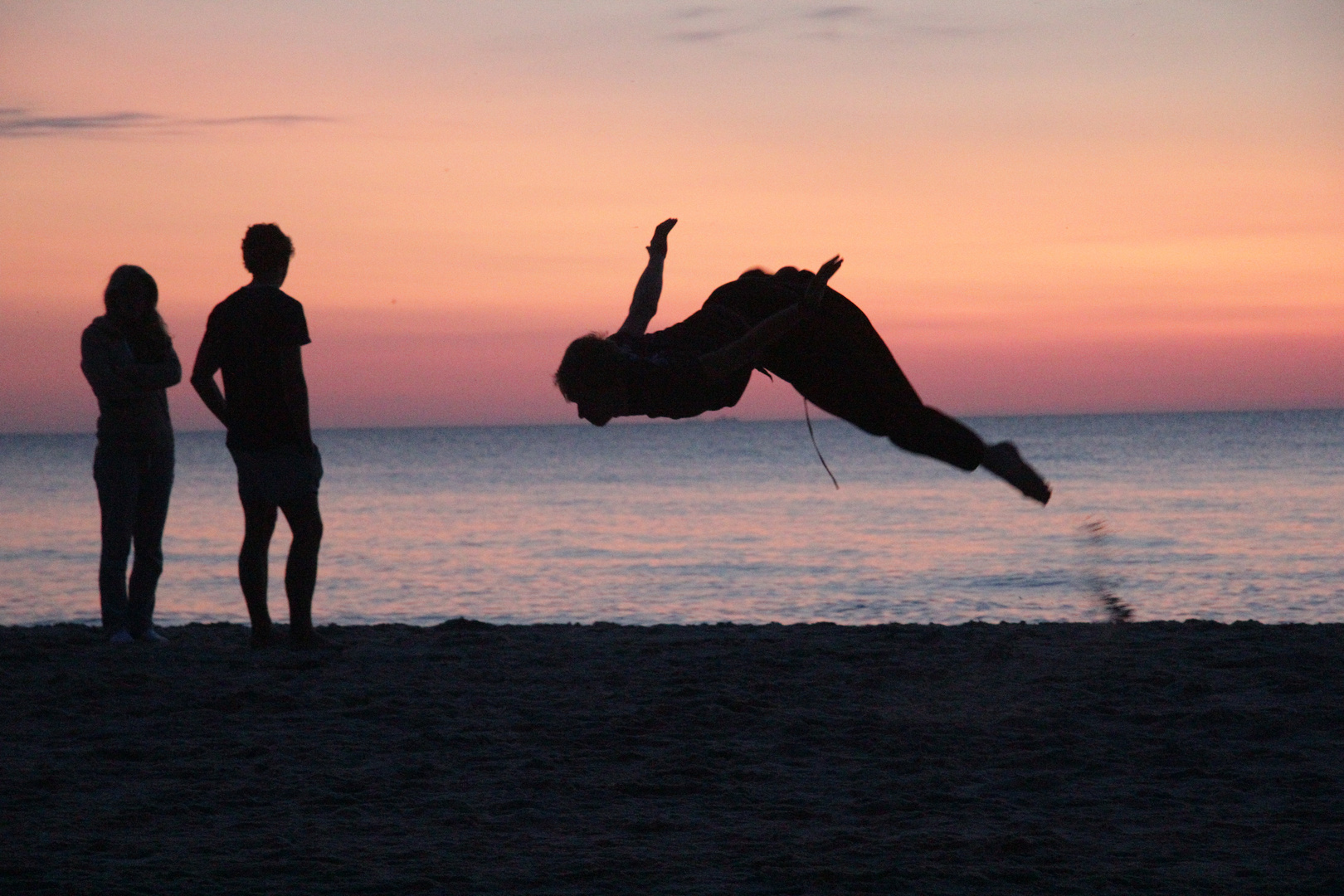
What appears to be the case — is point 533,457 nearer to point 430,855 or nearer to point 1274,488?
point 1274,488

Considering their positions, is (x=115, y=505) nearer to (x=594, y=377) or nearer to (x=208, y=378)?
(x=208, y=378)

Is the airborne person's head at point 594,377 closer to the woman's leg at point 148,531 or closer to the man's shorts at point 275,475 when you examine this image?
the man's shorts at point 275,475

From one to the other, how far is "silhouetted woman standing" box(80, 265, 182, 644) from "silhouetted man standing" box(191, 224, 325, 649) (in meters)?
0.56

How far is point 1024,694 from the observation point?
5297mm

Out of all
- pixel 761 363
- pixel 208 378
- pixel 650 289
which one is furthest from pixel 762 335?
pixel 208 378

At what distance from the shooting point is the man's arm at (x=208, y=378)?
614 centimetres

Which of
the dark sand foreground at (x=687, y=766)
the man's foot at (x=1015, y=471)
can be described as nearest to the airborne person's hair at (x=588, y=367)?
the dark sand foreground at (x=687, y=766)

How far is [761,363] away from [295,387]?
8.94ft

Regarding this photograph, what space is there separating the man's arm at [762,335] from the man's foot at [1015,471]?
1118 millimetres

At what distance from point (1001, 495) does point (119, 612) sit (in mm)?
28920

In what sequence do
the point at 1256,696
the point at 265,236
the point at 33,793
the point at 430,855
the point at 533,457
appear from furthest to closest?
→ the point at 533,457 → the point at 265,236 → the point at 1256,696 → the point at 33,793 → the point at 430,855

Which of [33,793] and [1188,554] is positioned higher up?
[33,793]

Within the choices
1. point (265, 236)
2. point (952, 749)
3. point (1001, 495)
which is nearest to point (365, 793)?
point (952, 749)

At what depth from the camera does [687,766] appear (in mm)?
4340
